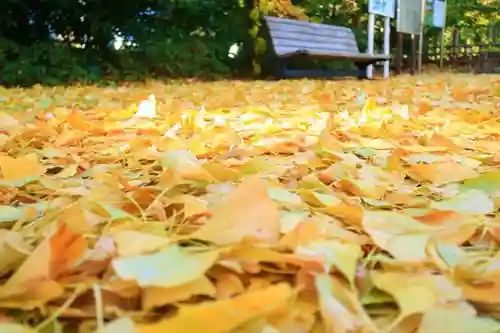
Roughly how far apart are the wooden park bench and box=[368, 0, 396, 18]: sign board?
1.55 feet

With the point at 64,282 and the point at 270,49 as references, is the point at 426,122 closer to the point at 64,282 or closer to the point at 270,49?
the point at 64,282

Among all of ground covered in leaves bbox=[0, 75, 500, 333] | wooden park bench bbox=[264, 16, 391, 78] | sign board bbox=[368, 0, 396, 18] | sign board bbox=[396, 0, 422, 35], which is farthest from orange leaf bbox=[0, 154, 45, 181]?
sign board bbox=[396, 0, 422, 35]

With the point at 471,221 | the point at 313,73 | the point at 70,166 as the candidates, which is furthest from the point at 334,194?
the point at 313,73

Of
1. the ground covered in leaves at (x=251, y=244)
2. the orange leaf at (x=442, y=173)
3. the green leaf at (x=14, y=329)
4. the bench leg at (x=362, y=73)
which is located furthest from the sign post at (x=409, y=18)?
the green leaf at (x=14, y=329)

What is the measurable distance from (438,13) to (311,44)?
352 centimetres

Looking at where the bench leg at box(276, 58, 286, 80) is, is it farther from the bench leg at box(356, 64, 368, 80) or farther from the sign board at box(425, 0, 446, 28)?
the sign board at box(425, 0, 446, 28)

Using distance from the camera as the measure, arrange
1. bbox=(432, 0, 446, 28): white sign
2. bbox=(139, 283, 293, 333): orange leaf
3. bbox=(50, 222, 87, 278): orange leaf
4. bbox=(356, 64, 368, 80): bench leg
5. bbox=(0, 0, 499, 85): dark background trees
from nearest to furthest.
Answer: bbox=(139, 283, 293, 333): orange leaf < bbox=(50, 222, 87, 278): orange leaf < bbox=(0, 0, 499, 85): dark background trees < bbox=(356, 64, 368, 80): bench leg < bbox=(432, 0, 446, 28): white sign

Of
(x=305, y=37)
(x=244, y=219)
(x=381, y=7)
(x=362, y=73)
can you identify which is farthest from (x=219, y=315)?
(x=381, y=7)

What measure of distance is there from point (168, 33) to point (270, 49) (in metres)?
1.04

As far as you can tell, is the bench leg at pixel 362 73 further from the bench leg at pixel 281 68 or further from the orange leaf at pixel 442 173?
the orange leaf at pixel 442 173

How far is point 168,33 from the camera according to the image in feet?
20.2

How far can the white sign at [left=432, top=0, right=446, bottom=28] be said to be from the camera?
30.5 feet

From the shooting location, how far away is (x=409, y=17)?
27.6 feet

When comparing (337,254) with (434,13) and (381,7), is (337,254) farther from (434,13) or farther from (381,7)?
(434,13)
